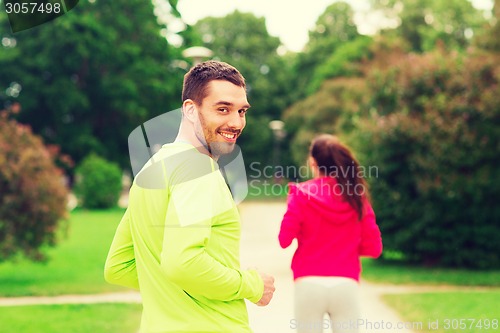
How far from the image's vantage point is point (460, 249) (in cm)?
1148

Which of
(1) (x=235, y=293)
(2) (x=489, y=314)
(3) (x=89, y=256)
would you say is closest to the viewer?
(1) (x=235, y=293)

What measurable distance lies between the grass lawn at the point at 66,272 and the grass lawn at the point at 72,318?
145cm

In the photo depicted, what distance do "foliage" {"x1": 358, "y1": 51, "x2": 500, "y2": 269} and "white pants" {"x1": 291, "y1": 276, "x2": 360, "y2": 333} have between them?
23.5ft

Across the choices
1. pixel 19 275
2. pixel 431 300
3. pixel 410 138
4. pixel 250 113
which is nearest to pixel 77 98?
pixel 250 113

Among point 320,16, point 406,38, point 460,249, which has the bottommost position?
point 460,249

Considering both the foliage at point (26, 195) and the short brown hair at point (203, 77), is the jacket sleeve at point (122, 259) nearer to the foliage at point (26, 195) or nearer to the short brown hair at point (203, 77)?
the short brown hair at point (203, 77)

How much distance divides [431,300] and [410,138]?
3.27 meters

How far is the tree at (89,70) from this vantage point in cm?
3450

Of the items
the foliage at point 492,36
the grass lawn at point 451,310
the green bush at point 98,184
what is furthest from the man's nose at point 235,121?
the green bush at point 98,184

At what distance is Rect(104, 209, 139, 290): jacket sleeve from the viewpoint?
93.1 inches

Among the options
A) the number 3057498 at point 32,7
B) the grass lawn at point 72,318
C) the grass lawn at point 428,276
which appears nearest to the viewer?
the number 3057498 at point 32,7

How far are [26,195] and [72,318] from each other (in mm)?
3091

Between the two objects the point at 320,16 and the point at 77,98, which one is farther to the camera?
the point at 320,16

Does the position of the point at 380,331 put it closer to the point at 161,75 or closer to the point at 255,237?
the point at 255,237
